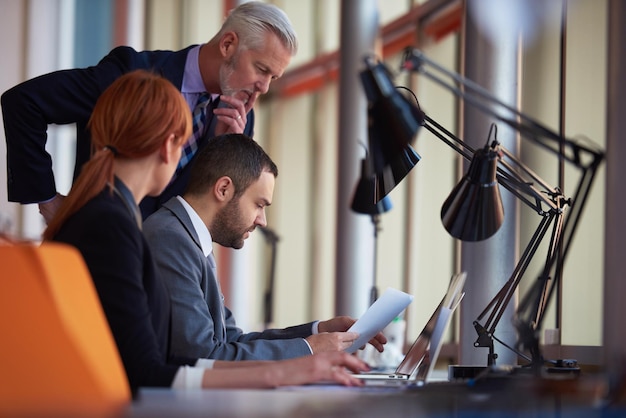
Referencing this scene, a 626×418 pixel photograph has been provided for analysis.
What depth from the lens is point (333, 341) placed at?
234cm

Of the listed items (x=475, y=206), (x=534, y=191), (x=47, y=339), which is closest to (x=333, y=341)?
(x=475, y=206)

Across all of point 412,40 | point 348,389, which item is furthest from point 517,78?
point 412,40

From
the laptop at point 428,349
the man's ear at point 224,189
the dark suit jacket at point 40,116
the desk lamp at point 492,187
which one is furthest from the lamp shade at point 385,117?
the dark suit jacket at point 40,116

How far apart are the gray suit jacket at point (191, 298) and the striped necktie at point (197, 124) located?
48 cm

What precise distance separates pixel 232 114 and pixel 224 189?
1.23ft

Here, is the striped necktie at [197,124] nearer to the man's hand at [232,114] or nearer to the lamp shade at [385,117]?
the man's hand at [232,114]

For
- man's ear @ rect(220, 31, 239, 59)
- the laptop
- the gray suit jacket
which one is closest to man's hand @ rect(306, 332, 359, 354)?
the gray suit jacket

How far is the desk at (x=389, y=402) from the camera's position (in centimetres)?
131

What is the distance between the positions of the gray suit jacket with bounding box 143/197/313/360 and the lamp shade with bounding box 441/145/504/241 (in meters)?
0.46

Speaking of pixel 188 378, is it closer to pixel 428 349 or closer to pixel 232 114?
pixel 428 349

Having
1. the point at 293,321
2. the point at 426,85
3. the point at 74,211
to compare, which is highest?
the point at 426,85

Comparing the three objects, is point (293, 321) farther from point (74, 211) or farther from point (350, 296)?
point (74, 211)

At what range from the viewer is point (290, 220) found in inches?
380

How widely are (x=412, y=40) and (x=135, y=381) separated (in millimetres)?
6132
